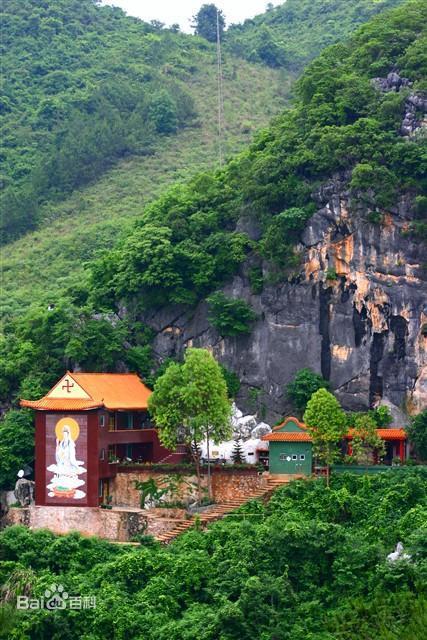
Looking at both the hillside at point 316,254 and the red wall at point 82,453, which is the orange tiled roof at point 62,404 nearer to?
the red wall at point 82,453

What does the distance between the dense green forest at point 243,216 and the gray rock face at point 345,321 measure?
58 cm

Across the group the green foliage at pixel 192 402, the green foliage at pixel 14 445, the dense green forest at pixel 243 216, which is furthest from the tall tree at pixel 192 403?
the green foliage at pixel 14 445

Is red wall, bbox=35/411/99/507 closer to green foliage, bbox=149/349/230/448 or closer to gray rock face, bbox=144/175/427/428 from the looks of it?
green foliage, bbox=149/349/230/448

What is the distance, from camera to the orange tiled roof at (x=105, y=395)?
1960 inches

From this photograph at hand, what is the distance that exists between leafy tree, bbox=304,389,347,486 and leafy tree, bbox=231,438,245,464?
3.06 m

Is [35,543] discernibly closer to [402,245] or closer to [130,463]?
[130,463]

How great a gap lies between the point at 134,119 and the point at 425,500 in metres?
45.6

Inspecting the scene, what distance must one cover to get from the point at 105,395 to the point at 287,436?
21.0 ft

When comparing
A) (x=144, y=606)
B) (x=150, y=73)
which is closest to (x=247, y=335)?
(x=144, y=606)

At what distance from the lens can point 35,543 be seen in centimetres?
4681

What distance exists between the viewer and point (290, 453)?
164ft

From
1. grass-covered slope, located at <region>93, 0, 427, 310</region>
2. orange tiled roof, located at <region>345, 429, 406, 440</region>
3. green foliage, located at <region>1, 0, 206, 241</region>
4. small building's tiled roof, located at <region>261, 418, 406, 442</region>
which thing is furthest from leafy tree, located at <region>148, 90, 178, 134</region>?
orange tiled roof, located at <region>345, 429, 406, 440</region>

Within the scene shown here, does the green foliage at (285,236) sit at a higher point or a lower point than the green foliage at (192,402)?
higher

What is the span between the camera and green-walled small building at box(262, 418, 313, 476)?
4997 centimetres
